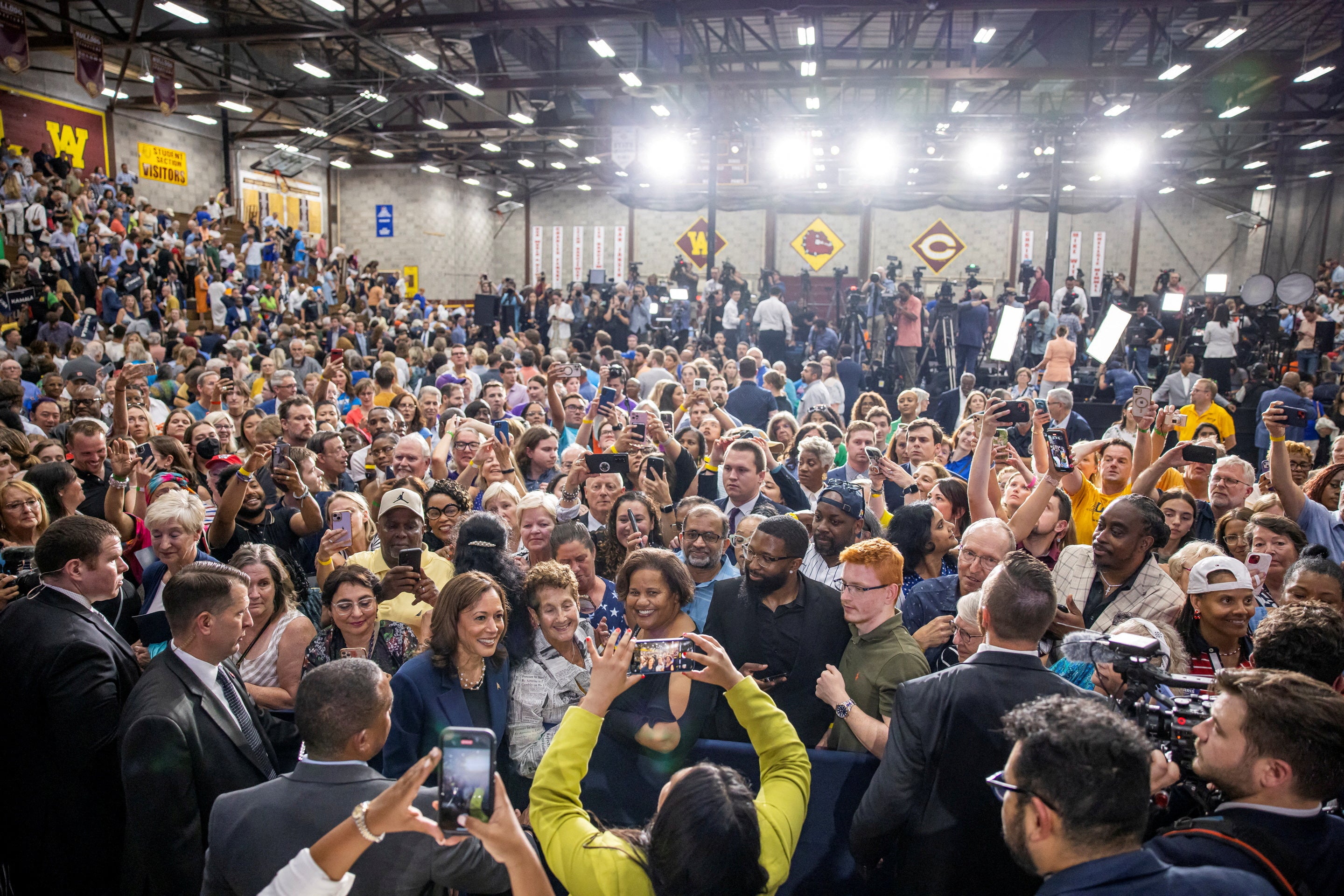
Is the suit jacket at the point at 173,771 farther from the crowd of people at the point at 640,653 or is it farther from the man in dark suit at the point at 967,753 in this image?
the man in dark suit at the point at 967,753

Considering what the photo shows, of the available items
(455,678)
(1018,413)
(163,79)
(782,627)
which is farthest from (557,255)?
(455,678)

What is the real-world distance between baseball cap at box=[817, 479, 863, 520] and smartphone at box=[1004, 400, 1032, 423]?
117 cm

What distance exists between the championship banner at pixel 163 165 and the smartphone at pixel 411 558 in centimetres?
1844

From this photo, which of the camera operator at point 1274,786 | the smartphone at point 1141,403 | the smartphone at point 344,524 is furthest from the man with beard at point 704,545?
the smartphone at point 1141,403

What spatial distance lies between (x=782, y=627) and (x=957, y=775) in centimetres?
82

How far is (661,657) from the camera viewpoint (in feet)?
7.06

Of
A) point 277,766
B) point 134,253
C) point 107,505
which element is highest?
point 134,253

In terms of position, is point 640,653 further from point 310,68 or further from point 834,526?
point 310,68

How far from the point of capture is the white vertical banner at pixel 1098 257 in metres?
25.4

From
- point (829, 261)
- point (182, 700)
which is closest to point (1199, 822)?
point (182, 700)

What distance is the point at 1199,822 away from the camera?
5.95 feet

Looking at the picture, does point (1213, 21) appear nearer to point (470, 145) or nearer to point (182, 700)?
point (182, 700)

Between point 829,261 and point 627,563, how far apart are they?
2459 cm

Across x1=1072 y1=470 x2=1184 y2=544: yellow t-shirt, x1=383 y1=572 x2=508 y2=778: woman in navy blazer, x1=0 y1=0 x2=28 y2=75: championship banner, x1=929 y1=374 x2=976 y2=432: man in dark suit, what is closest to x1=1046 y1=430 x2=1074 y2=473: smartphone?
x1=1072 y1=470 x2=1184 y2=544: yellow t-shirt
